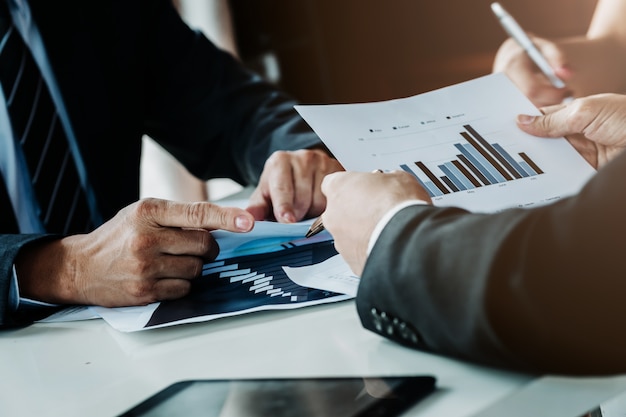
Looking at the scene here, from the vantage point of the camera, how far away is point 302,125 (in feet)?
4.30

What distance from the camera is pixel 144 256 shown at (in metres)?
0.79

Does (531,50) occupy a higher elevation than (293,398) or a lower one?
higher

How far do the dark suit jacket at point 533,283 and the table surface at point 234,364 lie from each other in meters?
0.02

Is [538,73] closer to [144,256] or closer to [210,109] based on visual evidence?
[210,109]

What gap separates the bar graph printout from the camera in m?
0.78

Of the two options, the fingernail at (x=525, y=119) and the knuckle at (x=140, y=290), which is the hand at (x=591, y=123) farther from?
the knuckle at (x=140, y=290)

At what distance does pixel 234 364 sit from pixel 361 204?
17 centimetres

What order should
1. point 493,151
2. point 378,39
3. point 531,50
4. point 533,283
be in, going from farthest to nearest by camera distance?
point 378,39
point 531,50
point 493,151
point 533,283

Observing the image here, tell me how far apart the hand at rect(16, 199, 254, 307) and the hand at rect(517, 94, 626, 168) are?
14.4 inches

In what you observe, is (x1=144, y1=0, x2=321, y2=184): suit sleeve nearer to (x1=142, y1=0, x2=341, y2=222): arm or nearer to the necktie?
(x1=142, y1=0, x2=341, y2=222): arm

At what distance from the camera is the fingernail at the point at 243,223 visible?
78 centimetres

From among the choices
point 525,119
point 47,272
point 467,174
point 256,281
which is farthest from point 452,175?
point 47,272

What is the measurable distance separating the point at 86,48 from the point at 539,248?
3.79 feet

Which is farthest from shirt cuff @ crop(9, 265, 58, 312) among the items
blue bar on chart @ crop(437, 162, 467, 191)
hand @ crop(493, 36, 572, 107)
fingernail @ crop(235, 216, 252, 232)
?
hand @ crop(493, 36, 572, 107)
